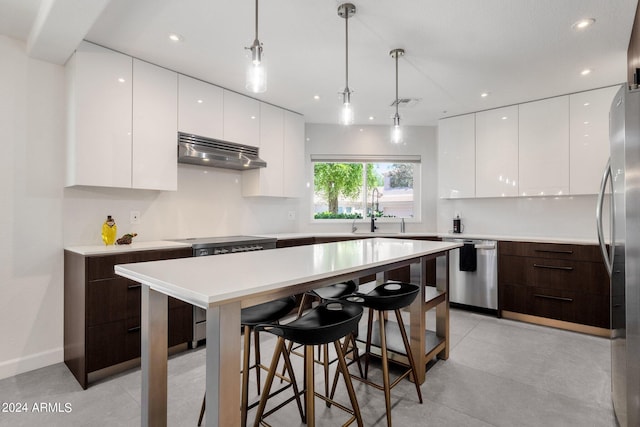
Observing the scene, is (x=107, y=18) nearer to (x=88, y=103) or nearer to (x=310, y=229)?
(x=88, y=103)

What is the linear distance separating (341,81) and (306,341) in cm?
269

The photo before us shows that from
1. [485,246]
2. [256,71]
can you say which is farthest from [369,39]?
[485,246]

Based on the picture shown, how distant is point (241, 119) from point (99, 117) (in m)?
1.35

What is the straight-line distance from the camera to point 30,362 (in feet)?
8.01

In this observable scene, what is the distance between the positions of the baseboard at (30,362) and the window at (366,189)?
3211 millimetres

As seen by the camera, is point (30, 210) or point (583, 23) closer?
point (583, 23)

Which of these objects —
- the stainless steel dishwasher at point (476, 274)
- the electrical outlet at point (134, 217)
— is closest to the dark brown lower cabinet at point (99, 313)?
the electrical outlet at point (134, 217)

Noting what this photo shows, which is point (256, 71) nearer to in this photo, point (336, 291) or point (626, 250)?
point (336, 291)

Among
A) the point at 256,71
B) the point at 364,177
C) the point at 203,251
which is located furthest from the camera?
the point at 364,177

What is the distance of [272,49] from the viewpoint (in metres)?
2.59

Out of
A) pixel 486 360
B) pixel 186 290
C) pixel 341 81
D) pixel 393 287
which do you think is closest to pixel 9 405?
pixel 186 290

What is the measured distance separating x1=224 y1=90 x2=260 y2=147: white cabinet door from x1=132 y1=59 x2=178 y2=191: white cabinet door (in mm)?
544

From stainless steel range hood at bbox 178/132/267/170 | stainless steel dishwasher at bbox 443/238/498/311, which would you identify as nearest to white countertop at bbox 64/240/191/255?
stainless steel range hood at bbox 178/132/267/170

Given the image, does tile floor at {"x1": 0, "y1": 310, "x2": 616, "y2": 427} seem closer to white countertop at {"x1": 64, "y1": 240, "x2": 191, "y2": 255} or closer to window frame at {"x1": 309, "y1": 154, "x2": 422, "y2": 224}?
white countertop at {"x1": 64, "y1": 240, "x2": 191, "y2": 255}
